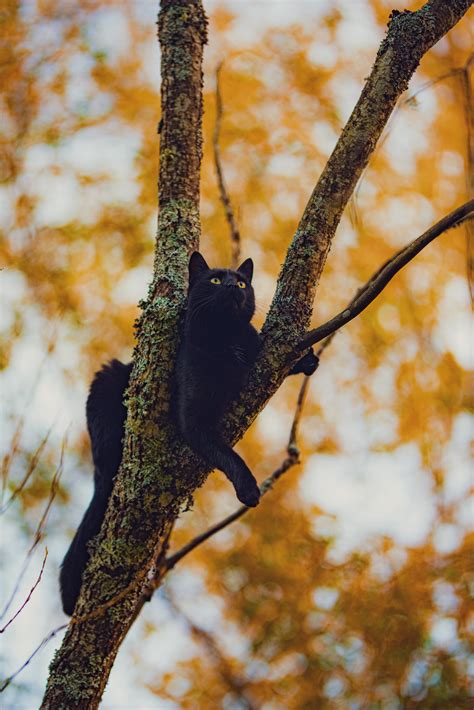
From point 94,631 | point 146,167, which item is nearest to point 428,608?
point 94,631

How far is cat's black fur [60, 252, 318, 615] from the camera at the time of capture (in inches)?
123

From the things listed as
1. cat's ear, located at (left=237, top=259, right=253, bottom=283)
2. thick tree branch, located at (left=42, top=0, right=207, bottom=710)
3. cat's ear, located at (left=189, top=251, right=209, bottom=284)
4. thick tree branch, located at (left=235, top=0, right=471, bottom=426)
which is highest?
cat's ear, located at (left=237, top=259, right=253, bottom=283)

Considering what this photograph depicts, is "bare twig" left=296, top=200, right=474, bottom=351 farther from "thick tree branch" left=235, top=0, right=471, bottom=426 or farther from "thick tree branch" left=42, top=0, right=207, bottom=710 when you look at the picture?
"thick tree branch" left=42, top=0, right=207, bottom=710

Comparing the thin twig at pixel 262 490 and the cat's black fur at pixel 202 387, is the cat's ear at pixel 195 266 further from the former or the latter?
the thin twig at pixel 262 490

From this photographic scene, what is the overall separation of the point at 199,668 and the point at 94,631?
5.73 meters

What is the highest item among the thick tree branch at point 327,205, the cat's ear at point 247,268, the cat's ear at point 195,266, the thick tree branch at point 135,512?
the cat's ear at point 247,268

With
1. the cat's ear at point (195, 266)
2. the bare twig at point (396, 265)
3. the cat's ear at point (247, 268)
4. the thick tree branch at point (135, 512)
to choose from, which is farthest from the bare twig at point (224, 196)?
the bare twig at point (396, 265)

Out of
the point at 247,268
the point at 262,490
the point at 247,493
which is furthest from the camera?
the point at 247,268

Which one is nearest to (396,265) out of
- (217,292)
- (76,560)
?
(217,292)

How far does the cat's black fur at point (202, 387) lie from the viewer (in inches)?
123

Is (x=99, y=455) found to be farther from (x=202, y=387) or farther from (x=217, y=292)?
(x=217, y=292)

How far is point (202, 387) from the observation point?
11.1 ft

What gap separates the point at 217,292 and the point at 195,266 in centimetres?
22

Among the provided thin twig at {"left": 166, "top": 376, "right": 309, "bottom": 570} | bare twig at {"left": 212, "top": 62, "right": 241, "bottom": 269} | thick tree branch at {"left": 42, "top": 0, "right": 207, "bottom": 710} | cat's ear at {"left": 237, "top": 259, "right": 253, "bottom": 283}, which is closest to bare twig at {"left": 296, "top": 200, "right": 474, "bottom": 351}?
thick tree branch at {"left": 42, "top": 0, "right": 207, "bottom": 710}
